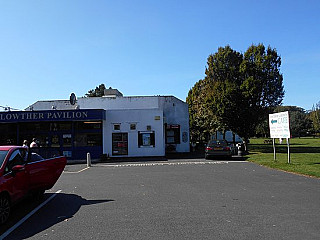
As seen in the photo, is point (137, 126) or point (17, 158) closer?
point (17, 158)

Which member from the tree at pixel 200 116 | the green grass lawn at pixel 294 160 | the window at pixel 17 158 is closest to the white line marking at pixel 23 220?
the window at pixel 17 158

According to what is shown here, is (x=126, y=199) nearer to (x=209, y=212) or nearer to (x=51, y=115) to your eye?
(x=209, y=212)

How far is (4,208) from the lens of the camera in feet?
20.0

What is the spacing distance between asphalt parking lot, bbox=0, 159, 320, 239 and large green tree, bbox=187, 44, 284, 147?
17396mm

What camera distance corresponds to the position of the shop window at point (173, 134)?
102 ft

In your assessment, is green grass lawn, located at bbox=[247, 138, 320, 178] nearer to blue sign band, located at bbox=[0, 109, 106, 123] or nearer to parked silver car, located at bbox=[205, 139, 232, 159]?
parked silver car, located at bbox=[205, 139, 232, 159]

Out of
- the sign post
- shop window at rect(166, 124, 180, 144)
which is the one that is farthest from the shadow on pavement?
shop window at rect(166, 124, 180, 144)

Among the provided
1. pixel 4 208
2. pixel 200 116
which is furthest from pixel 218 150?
pixel 200 116

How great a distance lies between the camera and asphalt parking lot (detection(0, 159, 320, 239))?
5.29 metres

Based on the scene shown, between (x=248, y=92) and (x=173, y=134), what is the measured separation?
876cm

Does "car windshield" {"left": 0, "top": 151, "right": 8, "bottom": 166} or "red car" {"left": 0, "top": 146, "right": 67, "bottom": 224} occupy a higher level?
"car windshield" {"left": 0, "top": 151, "right": 8, "bottom": 166}

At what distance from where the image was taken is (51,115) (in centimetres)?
2353

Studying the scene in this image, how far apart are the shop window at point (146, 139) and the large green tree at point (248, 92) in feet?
24.0

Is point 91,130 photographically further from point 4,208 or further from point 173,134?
point 4,208
